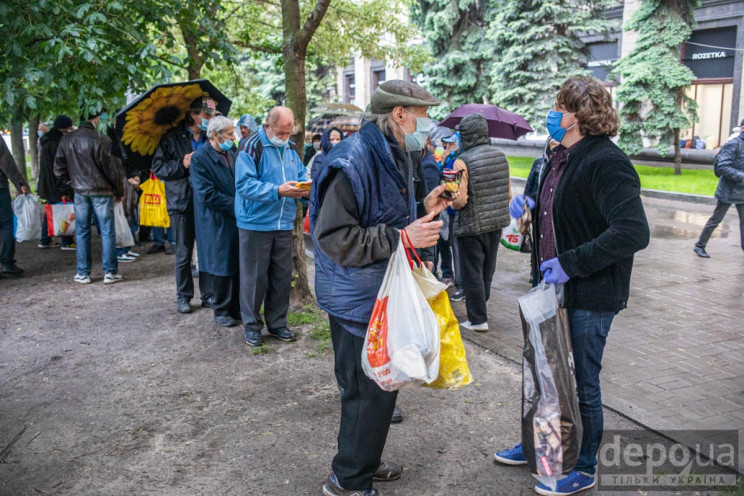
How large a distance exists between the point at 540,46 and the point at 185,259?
17.2 metres

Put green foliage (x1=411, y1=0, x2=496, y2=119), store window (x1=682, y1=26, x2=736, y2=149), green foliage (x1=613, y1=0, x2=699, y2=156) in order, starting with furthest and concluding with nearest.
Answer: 1. green foliage (x1=411, y1=0, x2=496, y2=119)
2. store window (x1=682, y1=26, x2=736, y2=149)
3. green foliage (x1=613, y1=0, x2=699, y2=156)

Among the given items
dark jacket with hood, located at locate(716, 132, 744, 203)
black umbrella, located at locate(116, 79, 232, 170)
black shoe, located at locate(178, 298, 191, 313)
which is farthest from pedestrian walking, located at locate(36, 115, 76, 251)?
dark jacket with hood, located at locate(716, 132, 744, 203)

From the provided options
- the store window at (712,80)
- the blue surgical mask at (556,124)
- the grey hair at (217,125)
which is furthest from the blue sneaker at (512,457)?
the store window at (712,80)

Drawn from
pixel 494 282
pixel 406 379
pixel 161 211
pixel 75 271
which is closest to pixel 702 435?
pixel 406 379

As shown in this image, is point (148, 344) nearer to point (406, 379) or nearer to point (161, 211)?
point (161, 211)

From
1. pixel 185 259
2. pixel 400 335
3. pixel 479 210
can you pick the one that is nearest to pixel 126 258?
pixel 185 259

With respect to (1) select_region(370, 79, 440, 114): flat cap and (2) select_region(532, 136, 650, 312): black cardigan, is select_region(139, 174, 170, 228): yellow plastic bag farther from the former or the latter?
(2) select_region(532, 136, 650, 312): black cardigan

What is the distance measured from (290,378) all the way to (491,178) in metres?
2.60

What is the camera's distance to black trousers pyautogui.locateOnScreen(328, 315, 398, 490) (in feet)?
10.4

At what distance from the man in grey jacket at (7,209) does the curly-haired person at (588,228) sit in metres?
7.36

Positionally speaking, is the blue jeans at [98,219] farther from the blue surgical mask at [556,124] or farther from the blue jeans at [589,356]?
the blue jeans at [589,356]

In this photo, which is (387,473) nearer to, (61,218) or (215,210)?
(215,210)

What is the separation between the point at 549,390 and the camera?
10.2 feet

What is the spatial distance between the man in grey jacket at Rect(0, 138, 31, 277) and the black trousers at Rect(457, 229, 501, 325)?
5.88 metres
